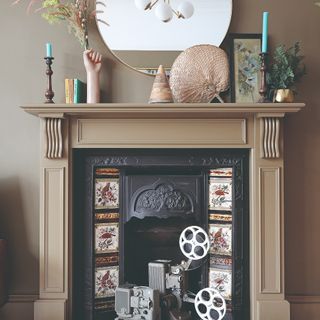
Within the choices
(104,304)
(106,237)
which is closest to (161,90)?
(106,237)

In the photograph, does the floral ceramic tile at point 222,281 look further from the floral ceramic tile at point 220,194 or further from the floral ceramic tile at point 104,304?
the floral ceramic tile at point 104,304

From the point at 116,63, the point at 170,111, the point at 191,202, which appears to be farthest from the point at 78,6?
the point at 191,202

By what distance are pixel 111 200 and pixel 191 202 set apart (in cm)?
52

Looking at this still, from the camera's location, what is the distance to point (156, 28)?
3172 mm

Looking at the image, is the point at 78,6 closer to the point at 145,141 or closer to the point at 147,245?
the point at 145,141

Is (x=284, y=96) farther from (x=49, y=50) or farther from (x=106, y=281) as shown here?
(x=106, y=281)

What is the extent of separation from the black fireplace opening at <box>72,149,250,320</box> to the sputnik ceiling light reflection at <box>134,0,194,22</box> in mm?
872

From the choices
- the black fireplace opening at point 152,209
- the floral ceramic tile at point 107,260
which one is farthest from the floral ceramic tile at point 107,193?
the floral ceramic tile at point 107,260

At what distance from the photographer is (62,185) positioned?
301cm

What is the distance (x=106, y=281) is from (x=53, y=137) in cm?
99

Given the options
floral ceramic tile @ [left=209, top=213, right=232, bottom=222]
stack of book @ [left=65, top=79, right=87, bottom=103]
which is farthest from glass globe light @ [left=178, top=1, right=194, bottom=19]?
floral ceramic tile @ [left=209, top=213, right=232, bottom=222]

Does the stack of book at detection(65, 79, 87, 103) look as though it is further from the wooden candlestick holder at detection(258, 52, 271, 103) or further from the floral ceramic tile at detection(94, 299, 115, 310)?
the floral ceramic tile at detection(94, 299, 115, 310)

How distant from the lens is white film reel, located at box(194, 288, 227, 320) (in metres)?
2.87

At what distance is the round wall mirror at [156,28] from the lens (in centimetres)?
314
